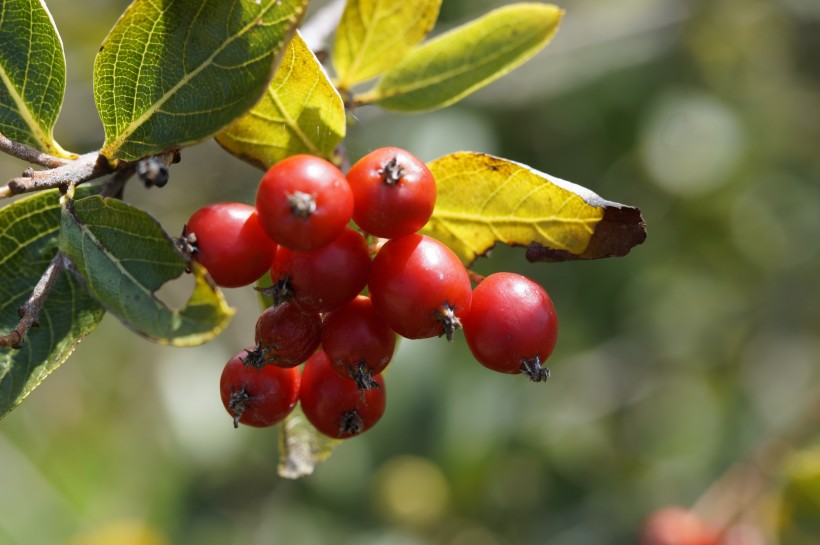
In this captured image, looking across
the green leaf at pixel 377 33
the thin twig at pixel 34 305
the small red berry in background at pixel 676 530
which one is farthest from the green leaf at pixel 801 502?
the thin twig at pixel 34 305

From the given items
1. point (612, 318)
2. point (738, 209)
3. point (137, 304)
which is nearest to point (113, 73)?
point (137, 304)

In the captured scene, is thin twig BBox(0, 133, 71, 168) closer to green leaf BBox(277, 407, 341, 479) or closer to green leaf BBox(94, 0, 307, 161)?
green leaf BBox(94, 0, 307, 161)

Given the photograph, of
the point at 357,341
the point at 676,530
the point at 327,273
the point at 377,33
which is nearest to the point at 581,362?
the point at 676,530

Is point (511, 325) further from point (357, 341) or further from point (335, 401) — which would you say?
point (335, 401)

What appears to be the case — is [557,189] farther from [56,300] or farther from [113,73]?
[56,300]

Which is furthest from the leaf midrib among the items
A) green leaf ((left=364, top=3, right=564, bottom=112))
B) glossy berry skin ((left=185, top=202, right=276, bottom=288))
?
green leaf ((left=364, top=3, right=564, bottom=112))

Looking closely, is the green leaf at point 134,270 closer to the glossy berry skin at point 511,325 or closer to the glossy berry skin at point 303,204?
the glossy berry skin at point 303,204
